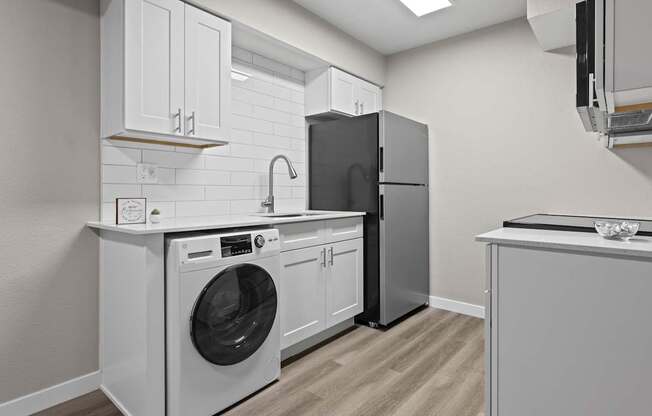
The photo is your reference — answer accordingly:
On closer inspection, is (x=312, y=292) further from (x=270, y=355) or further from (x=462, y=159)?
(x=462, y=159)

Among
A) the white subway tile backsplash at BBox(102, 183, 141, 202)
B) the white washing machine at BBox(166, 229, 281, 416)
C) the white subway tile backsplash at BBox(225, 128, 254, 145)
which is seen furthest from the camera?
the white subway tile backsplash at BBox(225, 128, 254, 145)

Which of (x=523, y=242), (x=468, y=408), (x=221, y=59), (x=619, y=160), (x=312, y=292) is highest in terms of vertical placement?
(x=221, y=59)

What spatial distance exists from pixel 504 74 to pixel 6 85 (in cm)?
346

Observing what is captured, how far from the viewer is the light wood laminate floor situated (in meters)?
1.86

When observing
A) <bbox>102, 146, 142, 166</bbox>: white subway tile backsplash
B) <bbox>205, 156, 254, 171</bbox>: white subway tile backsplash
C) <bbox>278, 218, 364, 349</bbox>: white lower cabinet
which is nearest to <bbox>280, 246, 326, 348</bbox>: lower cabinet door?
<bbox>278, 218, 364, 349</bbox>: white lower cabinet

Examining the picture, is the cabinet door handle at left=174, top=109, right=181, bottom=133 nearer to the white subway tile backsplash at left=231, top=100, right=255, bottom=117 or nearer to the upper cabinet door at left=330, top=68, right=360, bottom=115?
the white subway tile backsplash at left=231, top=100, right=255, bottom=117

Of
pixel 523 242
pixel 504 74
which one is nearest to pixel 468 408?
pixel 523 242

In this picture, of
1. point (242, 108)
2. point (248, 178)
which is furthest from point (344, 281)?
point (242, 108)

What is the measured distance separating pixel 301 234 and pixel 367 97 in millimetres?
1867

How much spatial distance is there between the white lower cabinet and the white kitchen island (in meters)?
1.23

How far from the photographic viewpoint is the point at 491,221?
3.21 m

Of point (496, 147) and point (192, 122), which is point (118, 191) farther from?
point (496, 147)

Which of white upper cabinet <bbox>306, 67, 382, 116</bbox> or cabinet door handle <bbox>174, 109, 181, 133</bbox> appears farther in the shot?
white upper cabinet <bbox>306, 67, 382, 116</bbox>

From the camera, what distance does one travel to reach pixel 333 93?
3166mm
